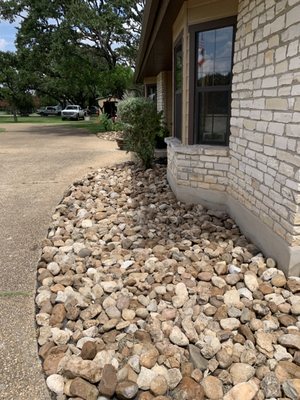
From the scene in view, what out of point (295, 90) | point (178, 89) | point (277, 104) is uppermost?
point (178, 89)

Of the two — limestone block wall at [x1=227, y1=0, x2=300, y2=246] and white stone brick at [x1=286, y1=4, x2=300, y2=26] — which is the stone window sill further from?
white stone brick at [x1=286, y1=4, x2=300, y2=26]

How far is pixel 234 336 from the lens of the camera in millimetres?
2320

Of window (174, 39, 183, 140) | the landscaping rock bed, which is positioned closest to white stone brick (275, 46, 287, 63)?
the landscaping rock bed

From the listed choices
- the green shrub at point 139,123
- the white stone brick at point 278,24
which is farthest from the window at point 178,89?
the white stone brick at point 278,24

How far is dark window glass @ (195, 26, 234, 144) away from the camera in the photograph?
4.12 meters

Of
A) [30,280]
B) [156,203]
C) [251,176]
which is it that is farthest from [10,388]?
[156,203]

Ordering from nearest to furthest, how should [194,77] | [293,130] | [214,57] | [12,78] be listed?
1. [293,130]
2. [214,57]
3. [194,77]
4. [12,78]

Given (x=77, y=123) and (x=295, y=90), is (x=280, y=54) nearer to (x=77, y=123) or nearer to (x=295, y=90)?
(x=295, y=90)

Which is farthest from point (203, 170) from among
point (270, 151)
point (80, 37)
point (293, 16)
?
point (80, 37)

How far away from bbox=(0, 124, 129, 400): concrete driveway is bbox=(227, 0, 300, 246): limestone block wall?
238cm

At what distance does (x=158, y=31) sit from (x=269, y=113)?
320 cm

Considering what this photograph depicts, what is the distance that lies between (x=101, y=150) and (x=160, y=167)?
174 inches

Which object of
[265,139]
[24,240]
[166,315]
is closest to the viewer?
[166,315]

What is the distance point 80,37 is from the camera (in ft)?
56.4
